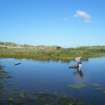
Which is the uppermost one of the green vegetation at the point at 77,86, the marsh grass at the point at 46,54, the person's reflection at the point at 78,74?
the marsh grass at the point at 46,54

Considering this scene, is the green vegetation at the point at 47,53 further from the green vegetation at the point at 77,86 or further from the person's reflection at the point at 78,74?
the green vegetation at the point at 77,86

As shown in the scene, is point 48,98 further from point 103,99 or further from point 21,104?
point 103,99

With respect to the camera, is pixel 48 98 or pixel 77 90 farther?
pixel 77 90

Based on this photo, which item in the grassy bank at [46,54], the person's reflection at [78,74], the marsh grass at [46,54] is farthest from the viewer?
the grassy bank at [46,54]

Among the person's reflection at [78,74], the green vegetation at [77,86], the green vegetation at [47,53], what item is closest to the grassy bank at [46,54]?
the green vegetation at [47,53]

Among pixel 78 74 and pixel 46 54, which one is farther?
pixel 46 54

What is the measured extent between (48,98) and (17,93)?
12.4ft

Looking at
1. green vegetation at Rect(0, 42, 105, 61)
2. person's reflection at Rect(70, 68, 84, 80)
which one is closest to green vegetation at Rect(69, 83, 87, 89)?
person's reflection at Rect(70, 68, 84, 80)

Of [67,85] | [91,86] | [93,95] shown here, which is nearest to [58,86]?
[67,85]

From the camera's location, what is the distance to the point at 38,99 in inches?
931

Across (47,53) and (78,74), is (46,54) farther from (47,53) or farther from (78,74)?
(78,74)

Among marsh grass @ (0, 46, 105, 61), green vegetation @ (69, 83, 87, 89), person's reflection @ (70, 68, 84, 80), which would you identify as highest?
marsh grass @ (0, 46, 105, 61)

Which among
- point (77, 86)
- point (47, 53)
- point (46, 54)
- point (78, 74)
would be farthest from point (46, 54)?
point (77, 86)

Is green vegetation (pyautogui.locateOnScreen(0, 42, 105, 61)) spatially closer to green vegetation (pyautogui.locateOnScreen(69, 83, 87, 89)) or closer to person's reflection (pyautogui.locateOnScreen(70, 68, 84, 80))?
person's reflection (pyautogui.locateOnScreen(70, 68, 84, 80))
